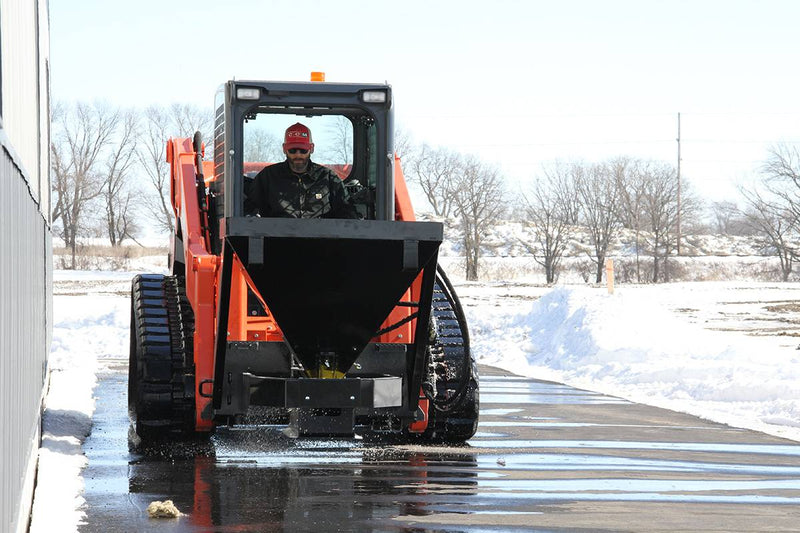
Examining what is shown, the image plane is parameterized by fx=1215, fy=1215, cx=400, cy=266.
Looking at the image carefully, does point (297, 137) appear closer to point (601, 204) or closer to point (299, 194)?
point (299, 194)

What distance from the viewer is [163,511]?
724cm

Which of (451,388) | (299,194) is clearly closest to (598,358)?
(451,388)

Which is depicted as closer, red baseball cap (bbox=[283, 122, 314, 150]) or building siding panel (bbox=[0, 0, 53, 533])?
building siding panel (bbox=[0, 0, 53, 533])

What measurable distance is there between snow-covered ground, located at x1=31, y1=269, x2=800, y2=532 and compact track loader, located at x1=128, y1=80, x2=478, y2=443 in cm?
113

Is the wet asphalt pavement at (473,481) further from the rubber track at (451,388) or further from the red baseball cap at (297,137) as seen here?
the red baseball cap at (297,137)

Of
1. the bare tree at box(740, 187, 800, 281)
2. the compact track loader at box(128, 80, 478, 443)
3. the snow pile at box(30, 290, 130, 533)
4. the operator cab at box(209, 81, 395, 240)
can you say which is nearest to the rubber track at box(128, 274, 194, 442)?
the compact track loader at box(128, 80, 478, 443)

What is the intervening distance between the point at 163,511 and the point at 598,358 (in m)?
11.9

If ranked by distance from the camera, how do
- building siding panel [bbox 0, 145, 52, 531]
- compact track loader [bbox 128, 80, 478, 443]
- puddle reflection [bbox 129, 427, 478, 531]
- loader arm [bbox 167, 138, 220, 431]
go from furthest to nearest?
1. loader arm [bbox 167, 138, 220, 431]
2. compact track loader [bbox 128, 80, 478, 443]
3. puddle reflection [bbox 129, 427, 478, 531]
4. building siding panel [bbox 0, 145, 52, 531]

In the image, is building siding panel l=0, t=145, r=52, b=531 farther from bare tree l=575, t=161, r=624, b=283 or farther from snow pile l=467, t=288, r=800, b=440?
bare tree l=575, t=161, r=624, b=283

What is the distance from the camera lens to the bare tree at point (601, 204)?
212 feet

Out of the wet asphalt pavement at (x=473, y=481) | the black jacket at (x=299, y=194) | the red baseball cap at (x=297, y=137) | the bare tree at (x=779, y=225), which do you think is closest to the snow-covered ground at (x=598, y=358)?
the wet asphalt pavement at (x=473, y=481)

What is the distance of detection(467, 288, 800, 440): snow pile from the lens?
13.5 meters

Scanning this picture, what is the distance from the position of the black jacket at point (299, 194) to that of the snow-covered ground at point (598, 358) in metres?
2.36

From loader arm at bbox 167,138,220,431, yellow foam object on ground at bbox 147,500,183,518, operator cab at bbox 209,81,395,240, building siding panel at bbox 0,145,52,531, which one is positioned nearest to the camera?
building siding panel at bbox 0,145,52,531
